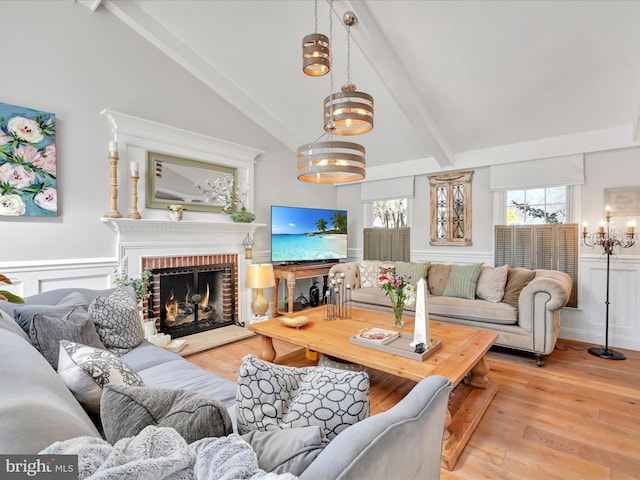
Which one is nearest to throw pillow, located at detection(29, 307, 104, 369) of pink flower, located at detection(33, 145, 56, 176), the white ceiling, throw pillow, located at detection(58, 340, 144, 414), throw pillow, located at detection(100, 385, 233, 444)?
throw pillow, located at detection(58, 340, 144, 414)

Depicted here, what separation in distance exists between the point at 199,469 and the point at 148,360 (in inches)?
62.3

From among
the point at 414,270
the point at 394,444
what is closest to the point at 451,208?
the point at 414,270

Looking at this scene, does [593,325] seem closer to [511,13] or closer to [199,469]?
[511,13]

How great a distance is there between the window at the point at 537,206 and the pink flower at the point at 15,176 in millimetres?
4937

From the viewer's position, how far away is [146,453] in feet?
1.93

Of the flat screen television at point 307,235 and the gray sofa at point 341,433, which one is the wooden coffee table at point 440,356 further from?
the flat screen television at point 307,235

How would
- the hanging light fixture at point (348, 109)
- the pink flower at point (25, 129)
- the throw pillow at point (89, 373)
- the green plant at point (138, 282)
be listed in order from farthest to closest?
the green plant at point (138, 282) → the pink flower at point (25, 129) → the hanging light fixture at point (348, 109) → the throw pillow at point (89, 373)

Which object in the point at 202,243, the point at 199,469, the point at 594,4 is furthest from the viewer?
the point at 202,243

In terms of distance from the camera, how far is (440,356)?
1931mm

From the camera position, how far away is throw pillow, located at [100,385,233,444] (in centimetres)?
76

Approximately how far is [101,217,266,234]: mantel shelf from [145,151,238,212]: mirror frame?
0.21m

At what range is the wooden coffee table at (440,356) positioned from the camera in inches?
68.9

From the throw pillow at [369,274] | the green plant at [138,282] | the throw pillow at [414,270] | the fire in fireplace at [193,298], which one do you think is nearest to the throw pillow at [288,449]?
the green plant at [138,282]

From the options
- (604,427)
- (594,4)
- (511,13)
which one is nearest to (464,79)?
(511,13)
